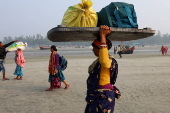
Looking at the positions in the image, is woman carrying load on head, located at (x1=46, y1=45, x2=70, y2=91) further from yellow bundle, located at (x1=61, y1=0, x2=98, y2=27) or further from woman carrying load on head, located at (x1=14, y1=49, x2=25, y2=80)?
yellow bundle, located at (x1=61, y1=0, x2=98, y2=27)

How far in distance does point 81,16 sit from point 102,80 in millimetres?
899

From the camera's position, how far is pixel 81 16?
260 centimetres

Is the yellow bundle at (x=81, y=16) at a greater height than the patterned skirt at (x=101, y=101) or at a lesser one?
greater

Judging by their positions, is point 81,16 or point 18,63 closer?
point 81,16

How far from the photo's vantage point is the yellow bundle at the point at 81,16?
2.60 metres

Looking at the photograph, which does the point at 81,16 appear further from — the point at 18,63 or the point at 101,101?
the point at 18,63

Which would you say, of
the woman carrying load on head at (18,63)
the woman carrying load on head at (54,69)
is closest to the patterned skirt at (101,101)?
the woman carrying load on head at (54,69)

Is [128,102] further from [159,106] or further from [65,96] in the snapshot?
[65,96]

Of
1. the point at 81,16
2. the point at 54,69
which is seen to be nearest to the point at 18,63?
the point at 54,69

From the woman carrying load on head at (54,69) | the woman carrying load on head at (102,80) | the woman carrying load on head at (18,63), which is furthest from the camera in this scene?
the woman carrying load on head at (18,63)

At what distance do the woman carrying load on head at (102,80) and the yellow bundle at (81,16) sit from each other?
263 millimetres

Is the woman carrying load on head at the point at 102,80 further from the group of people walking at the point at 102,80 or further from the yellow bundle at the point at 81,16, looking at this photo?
the yellow bundle at the point at 81,16

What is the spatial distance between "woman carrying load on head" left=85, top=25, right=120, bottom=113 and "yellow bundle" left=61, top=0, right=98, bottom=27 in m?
0.26

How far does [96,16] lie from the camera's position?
109 inches
